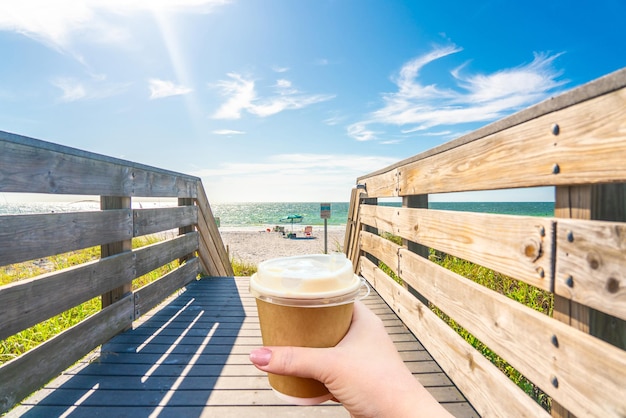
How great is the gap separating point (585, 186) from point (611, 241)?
215 millimetres

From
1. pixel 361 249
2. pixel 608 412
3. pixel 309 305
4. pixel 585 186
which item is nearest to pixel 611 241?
pixel 585 186

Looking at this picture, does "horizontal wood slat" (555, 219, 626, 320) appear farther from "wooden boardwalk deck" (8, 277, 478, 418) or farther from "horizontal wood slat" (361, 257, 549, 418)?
"wooden boardwalk deck" (8, 277, 478, 418)

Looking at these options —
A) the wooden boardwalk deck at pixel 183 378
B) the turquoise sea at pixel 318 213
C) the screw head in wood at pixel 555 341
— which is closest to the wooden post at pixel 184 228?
the wooden boardwalk deck at pixel 183 378

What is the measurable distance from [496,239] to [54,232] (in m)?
2.41

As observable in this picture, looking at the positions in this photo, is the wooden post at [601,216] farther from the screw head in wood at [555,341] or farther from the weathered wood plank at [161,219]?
the weathered wood plank at [161,219]

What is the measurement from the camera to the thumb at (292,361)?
2.99ft

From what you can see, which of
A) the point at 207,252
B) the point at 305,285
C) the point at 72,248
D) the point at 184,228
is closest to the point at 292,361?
the point at 305,285

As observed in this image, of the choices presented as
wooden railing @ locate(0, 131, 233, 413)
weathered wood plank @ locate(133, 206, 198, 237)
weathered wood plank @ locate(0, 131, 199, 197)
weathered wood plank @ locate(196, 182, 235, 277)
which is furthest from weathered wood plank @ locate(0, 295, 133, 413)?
weathered wood plank @ locate(196, 182, 235, 277)

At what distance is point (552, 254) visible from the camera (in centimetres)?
124

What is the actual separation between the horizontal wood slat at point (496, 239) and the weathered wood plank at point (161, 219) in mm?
2356

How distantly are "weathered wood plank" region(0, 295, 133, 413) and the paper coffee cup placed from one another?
154 cm

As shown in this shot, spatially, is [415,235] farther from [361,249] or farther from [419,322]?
[361,249]

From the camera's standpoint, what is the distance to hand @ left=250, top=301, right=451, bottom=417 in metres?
0.87

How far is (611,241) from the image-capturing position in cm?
102
